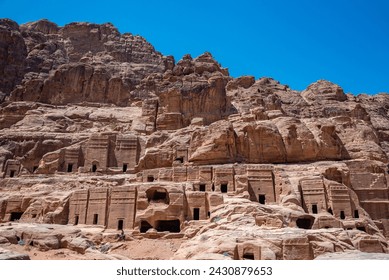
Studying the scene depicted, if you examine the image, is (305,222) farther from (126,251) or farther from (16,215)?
(16,215)

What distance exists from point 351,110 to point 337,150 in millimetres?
15491

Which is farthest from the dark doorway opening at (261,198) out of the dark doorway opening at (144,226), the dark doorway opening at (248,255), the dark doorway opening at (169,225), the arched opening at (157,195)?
the dark doorway opening at (248,255)

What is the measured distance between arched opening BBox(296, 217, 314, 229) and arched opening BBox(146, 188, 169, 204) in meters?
11.5

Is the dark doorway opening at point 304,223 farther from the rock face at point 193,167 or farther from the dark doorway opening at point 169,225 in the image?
the dark doorway opening at point 169,225

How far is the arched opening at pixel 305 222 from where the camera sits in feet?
110

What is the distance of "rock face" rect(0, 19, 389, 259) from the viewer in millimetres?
30094

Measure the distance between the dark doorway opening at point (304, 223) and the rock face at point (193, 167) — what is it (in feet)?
0.28

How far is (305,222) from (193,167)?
11928 mm

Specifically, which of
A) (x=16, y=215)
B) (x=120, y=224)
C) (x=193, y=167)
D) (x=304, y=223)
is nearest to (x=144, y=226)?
(x=120, y=224)

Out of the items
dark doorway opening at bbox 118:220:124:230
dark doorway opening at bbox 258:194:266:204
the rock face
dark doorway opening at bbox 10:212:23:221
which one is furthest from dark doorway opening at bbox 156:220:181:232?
dark doorway opening at bbox 10:212:23:221

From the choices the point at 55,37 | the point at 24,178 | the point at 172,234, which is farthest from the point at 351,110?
the point at 55,37

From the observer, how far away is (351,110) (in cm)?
5744

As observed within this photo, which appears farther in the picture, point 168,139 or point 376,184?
point 168,139
